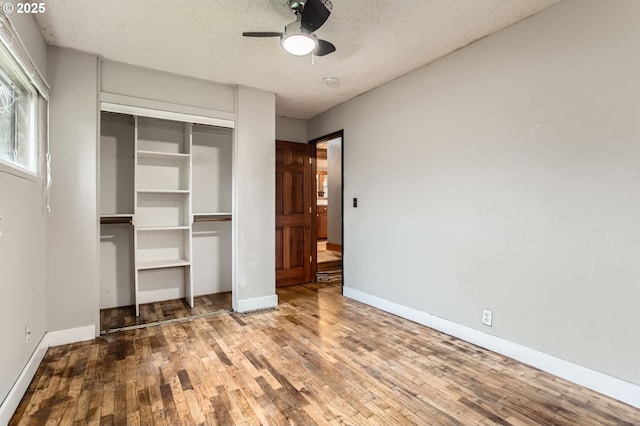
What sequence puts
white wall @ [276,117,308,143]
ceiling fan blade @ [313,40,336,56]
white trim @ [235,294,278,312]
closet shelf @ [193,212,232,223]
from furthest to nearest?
1. white wall @ [276,117,308,143]
2. closet shelf @ [193,212,232,223]
3. white trim @ [235,294,278,312]
4. ceiling fan blade @ [313,40,336,56]

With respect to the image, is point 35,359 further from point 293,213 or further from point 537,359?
point 537,359

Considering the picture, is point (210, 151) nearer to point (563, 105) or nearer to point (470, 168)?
point (470, 168)

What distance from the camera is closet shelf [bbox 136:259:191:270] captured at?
3.70 meters

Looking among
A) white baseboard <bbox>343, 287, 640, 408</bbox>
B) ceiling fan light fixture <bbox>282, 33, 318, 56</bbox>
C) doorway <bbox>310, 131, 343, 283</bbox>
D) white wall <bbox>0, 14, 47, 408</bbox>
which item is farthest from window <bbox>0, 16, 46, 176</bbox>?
doorway <bbox>310, 131, 343, 283</bbox>

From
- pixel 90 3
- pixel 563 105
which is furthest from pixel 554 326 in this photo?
pixel 90 3

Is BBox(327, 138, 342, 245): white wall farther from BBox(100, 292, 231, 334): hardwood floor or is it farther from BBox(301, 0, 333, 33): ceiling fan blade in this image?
BBox(301, 0, 333, 33): ceiling fan blade

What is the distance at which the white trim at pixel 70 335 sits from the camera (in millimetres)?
2788

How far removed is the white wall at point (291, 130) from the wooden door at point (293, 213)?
0.24m

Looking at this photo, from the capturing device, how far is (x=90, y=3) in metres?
2.25

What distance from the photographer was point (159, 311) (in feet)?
12.3

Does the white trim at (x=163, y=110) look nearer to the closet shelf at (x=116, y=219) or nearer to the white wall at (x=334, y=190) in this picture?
the closet shelf at (x=116, y=219)

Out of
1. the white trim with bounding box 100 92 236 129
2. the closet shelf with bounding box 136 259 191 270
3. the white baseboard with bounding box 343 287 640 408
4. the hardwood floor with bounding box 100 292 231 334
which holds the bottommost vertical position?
the hardwood floor with bounding box 100 292 231 334

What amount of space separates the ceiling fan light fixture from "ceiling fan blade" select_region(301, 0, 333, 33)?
0.21 feet

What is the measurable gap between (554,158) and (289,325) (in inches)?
110
